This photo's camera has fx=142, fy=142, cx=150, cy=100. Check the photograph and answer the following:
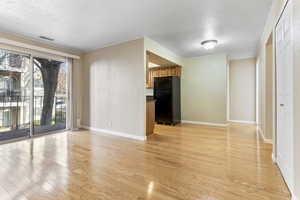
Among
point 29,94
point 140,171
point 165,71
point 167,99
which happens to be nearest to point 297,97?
point 140,171

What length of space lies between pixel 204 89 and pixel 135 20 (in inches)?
142

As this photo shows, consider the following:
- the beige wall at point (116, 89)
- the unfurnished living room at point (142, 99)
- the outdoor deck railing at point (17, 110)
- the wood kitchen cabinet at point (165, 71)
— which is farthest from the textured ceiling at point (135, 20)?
the wood kitchen cabinet at point (165, 71)

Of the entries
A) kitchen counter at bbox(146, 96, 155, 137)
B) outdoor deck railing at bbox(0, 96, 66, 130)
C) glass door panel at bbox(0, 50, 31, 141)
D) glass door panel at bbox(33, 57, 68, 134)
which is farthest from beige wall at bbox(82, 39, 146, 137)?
glass door panel at bbox(0, 50, 31, 141)

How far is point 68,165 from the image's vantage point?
85.5 inches

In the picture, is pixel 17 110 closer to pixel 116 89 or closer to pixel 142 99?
pixel 116 89

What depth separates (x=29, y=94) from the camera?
3650 millimetres

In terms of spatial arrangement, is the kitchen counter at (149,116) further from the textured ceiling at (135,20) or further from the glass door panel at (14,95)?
the glass door panel at (14,95)

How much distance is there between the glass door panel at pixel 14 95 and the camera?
10.9 feet

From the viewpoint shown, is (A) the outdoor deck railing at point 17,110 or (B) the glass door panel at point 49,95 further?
(B) the glass door panel at point 49,95

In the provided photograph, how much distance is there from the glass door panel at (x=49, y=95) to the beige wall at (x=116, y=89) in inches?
24.3

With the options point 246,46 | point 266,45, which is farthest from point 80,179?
point 246,46

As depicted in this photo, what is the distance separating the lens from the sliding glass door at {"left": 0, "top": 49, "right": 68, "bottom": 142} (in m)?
3.37

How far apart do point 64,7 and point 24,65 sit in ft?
7.48

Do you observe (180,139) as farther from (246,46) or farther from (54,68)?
(54,68)
